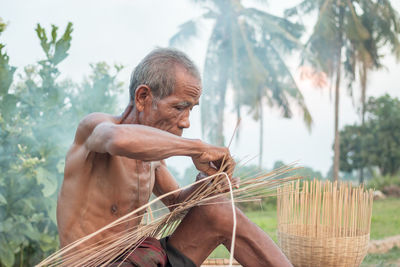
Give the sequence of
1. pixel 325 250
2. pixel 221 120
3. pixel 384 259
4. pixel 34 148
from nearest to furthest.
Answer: pixel 325 250, pixel 34 148, pixel 384 259, pixel 221 120

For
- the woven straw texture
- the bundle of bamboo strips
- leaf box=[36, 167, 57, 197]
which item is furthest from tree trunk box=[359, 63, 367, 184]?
the bundle of bamboo strips

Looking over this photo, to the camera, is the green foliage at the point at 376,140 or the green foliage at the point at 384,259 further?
the green foliage at the point at 376,140

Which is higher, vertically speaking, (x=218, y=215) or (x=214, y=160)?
(x=214, y=160)

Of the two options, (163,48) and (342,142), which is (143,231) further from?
(342,142)

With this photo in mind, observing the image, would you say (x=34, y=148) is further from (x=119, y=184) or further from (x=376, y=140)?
(x=376, y=140)

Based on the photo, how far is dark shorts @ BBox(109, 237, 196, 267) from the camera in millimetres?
1131

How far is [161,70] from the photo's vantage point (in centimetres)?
112

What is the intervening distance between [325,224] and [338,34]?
1074cm

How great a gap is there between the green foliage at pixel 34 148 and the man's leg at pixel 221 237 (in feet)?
4.27

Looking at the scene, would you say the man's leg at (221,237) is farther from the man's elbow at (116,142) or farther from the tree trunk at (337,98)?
the tree trunk at (337,98)

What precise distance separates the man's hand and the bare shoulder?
0.29 meters

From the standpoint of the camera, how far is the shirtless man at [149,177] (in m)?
1.11

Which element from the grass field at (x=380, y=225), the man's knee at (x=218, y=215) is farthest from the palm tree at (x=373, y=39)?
the man's knee at (x=218, y=215)

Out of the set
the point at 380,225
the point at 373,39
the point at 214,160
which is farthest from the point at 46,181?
the point at 373,39
